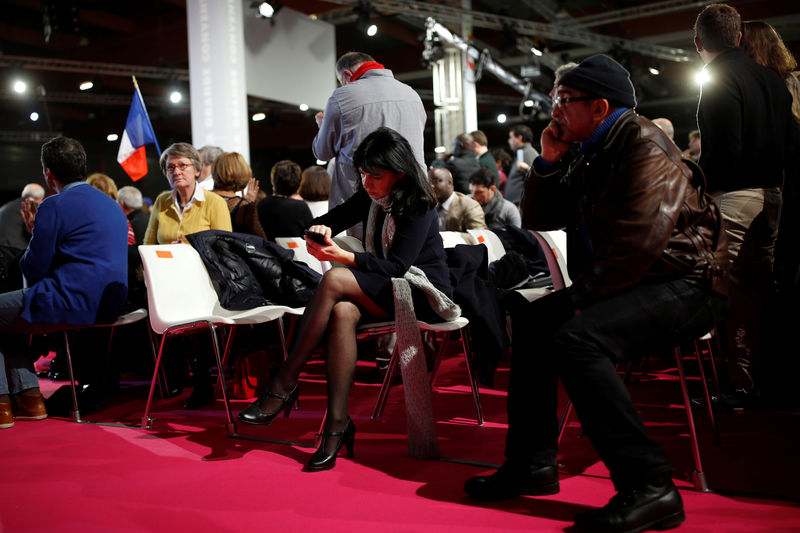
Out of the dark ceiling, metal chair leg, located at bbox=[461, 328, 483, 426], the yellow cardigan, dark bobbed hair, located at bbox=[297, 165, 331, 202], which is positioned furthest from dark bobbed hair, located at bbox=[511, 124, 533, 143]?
metal chair leg, located at bbox=[461, 328, 483, 426]

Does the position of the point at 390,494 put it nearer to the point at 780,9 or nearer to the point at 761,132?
the point at 761,132

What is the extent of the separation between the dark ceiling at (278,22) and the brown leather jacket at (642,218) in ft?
24.3

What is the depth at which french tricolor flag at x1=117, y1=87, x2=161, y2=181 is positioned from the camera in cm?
577

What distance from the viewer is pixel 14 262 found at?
4.36 meters

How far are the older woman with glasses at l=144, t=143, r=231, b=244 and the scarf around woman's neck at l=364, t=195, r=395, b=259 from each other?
146 cm

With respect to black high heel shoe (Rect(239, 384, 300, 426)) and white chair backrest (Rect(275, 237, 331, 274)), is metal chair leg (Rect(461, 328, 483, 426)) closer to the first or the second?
black high heel shoe (Rect(239, 384, 300, 426))

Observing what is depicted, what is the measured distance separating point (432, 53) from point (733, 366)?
873 cm

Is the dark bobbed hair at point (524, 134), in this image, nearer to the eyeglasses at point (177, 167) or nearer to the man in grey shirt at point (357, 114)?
the man in grey shirt at point (357, 114)

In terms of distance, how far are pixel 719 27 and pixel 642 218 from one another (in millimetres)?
1671

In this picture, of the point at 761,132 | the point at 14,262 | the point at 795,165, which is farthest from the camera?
the point at 14,262

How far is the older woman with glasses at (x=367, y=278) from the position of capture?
2549 mm

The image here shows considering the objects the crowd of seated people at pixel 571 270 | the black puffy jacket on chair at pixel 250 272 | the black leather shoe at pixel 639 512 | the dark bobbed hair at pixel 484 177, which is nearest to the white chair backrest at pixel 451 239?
the crowd of seated people at pixel 571 270

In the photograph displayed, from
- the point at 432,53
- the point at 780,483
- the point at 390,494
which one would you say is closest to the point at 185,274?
the point at 390,494

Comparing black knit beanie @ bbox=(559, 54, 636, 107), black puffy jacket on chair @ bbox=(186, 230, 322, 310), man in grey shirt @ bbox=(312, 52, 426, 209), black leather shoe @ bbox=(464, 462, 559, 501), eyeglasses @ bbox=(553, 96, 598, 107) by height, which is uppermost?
man in grey shirt @ bbox=(312, 52, 426, 209)
